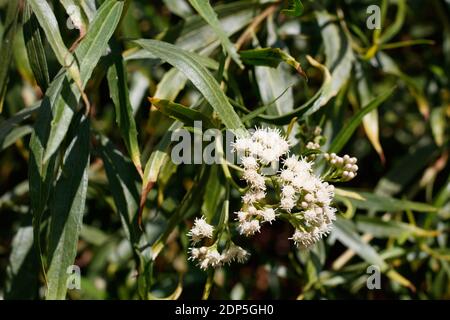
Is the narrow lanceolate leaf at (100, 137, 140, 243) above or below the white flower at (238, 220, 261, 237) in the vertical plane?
above

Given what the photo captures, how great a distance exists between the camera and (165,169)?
1467 mm

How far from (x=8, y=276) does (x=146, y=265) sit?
1.50 ft

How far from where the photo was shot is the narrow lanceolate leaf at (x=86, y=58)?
1219 mm

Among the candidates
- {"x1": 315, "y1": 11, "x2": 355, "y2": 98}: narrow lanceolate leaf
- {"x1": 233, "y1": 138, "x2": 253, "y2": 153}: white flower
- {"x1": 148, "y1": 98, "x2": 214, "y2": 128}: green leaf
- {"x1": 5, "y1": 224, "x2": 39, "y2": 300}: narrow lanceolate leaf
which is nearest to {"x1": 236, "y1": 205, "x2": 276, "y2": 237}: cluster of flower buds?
{"x1": 233, "y1": 138, "x2": 253, "y2": 153}: white flower

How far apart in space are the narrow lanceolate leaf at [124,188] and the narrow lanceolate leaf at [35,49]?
0.27 m

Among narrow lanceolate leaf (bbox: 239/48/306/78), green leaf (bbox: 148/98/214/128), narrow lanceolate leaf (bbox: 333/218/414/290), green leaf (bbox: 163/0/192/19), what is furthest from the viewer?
green leaf (bbox: 163/0/192/19)

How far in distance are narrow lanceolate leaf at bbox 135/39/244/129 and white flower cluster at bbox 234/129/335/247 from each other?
54 mm

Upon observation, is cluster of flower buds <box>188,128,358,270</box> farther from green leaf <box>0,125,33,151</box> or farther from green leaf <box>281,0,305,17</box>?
green leaf <box>0,125,33,151</box>

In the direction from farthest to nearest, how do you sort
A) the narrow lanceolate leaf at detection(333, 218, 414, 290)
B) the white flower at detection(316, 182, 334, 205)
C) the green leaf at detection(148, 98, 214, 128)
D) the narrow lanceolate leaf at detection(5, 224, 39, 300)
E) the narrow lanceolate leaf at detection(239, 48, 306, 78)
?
the narrow lanceolate leaf at detection(333, 218, 414, 290) → the narrow lanceolate leaf at detection(5, 224, 39, 300) → the narrow lanceolate leaf at detection(239, 48, 306, 78) → the green leaf at detection(148, 98, 214, 128) → the white flower at detection(316, 182, 334, 205)

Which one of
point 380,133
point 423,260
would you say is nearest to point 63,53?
point 423,260

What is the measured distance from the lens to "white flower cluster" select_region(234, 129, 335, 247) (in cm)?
117

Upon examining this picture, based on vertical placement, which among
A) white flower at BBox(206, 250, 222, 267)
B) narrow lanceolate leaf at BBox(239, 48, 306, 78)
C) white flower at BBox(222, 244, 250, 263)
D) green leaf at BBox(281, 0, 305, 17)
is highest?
narrow lanceolate leaf at BBox(239, 48, 306, 78)

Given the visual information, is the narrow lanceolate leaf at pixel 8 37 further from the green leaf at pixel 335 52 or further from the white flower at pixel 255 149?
the green leaf at pixel 335 52

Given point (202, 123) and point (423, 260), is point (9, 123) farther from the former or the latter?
point (423, 260)
